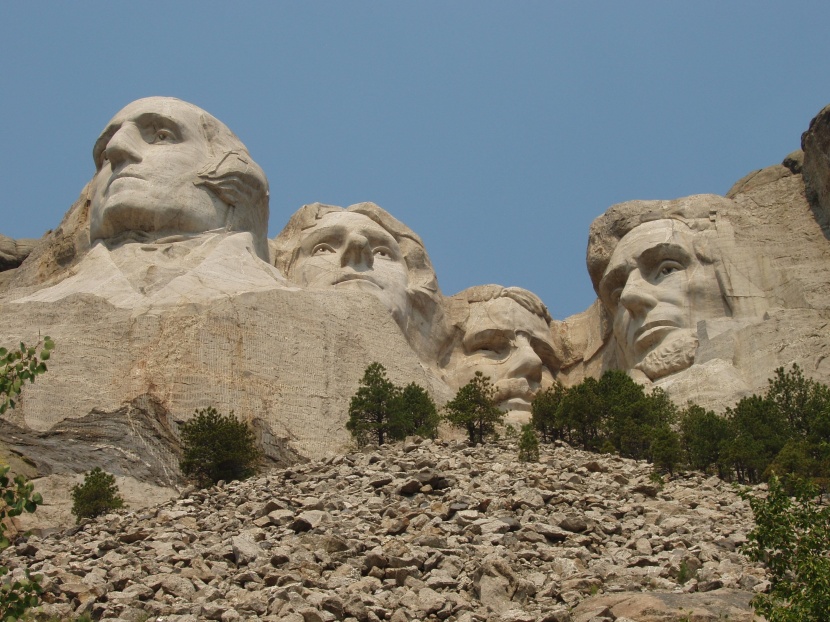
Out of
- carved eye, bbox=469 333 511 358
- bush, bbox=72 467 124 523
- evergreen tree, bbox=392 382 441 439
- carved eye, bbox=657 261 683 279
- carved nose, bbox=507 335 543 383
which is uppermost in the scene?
carved eye, bbox=657 261 683 279

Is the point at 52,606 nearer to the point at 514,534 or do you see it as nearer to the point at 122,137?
the point at 514,534

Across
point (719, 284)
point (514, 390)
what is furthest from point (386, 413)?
point (719, 284)

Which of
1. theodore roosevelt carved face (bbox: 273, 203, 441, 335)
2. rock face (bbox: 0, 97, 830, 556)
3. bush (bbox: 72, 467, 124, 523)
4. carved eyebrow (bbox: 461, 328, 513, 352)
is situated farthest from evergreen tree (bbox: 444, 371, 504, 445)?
carved eyebrow (bbox: 461, 328, 513, 352)

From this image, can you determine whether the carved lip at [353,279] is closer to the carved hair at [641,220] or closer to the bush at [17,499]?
the carved hair at [641,220]

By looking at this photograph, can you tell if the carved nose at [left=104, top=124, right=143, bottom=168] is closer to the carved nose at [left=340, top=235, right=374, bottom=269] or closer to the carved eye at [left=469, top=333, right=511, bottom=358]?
the carved nose at [left=340, top=235, right=374, bottom=269]

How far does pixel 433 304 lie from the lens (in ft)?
109

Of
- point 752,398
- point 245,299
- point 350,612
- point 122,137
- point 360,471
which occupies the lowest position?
point 350,612

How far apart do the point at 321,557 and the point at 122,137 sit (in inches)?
601

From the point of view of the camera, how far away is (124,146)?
29641mm

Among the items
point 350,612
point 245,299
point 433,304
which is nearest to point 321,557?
point 350,612

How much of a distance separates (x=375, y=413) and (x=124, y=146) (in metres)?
7.71

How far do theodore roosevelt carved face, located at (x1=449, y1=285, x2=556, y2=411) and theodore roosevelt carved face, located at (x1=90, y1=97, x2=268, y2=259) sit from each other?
4.64 m

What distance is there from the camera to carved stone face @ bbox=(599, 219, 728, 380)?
30250mm

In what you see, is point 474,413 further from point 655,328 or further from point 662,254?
point 662,254
